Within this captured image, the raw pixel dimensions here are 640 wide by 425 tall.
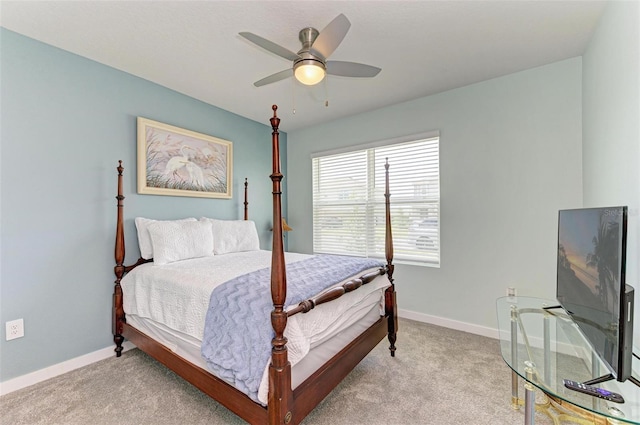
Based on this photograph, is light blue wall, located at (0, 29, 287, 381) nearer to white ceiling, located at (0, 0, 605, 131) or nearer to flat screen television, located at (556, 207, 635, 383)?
white ceiling, located at (0, 0, 605, 131)

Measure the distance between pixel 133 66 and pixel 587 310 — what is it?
3566mm

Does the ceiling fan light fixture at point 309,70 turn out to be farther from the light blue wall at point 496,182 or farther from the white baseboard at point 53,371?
the white baseboard at point 53,371

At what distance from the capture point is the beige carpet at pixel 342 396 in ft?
5.49

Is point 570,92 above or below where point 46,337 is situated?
above

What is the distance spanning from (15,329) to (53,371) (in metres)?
0.43

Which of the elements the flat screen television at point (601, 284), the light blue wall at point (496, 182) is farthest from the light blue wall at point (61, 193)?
the flat screen television at point (601, 284)

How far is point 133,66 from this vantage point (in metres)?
2.48

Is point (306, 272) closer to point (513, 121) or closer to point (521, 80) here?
→ point (513, 121)

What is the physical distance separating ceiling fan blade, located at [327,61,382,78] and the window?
1.44 meters

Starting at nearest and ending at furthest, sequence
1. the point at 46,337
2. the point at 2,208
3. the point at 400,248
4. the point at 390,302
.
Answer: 1. the point at 2,208
2. the point at 46,337
3. the point at 390,302
4. the point at 400,248

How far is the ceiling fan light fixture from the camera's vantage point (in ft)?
5.84

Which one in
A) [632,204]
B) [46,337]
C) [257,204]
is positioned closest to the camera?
[632,204]

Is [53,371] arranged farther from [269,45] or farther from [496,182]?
[496,182]

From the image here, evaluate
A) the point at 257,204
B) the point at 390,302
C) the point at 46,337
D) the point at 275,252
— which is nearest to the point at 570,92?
the point at 390,302
